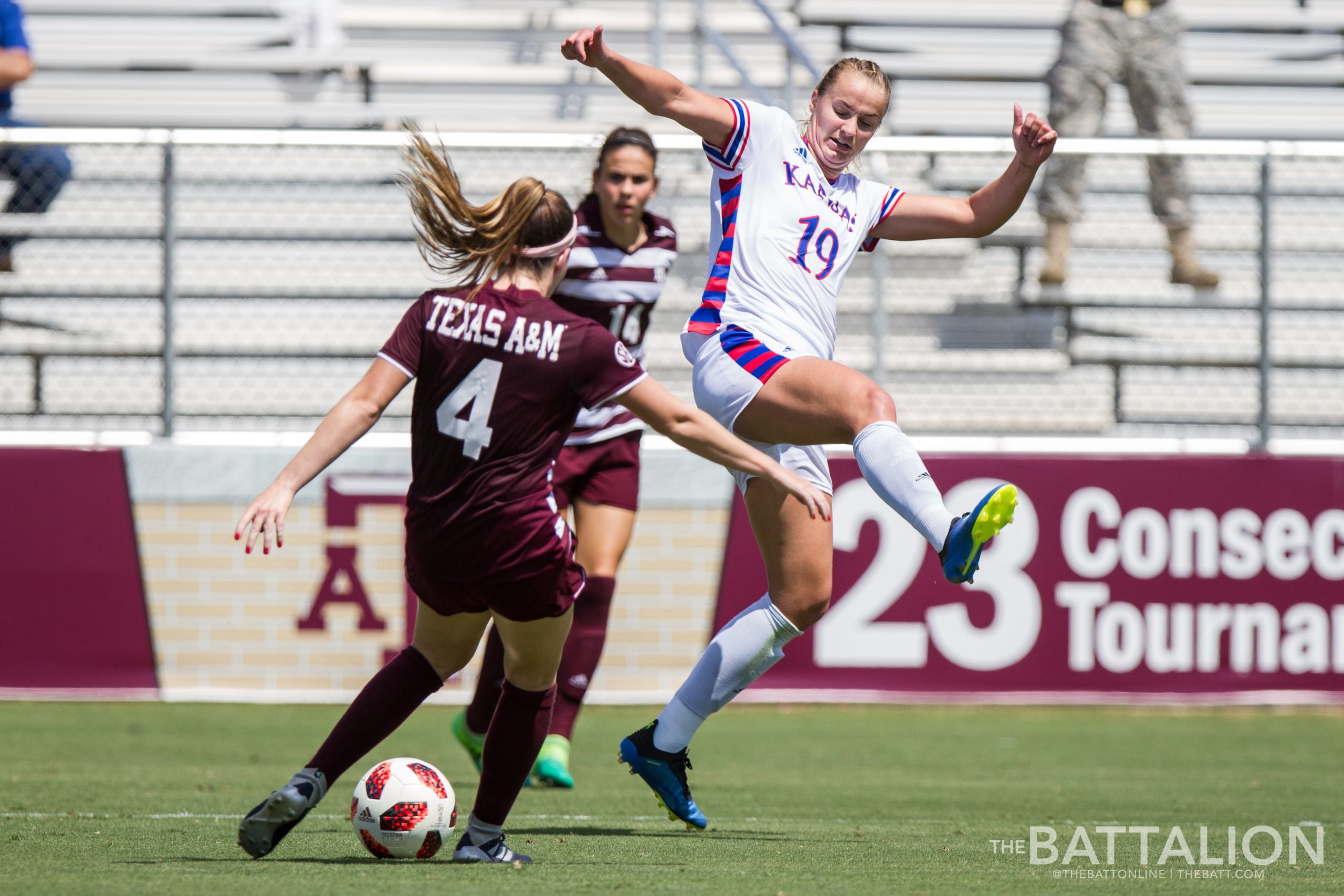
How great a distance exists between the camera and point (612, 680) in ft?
26.8

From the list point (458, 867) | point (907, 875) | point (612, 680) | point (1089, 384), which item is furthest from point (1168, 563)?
point (458, 867)

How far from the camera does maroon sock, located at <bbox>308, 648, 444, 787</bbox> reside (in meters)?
3.76

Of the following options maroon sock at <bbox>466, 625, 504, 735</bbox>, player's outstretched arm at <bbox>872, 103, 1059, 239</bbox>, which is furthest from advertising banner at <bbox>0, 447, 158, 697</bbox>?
player's outstretched arm at <bbox>872, 103, 1059, 239</bbox>

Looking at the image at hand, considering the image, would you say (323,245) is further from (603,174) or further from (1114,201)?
(1114,201)

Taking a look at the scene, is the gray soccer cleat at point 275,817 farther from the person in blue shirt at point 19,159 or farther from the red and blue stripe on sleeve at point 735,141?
the person in blue shirt at point 19,159

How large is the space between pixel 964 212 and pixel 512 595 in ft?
6.54

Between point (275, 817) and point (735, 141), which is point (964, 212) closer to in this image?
point (735, 141)

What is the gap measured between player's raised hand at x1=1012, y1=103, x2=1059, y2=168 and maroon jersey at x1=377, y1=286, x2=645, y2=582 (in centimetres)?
160

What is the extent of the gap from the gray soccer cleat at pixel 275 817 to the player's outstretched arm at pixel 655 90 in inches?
75.7

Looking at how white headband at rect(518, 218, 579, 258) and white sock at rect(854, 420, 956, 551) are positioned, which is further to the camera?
white sock at rect(854, 420, 956, 551)

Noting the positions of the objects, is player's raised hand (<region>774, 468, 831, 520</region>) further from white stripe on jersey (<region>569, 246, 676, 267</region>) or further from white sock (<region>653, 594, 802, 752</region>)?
white stripe on jersey (<region>569, 246, 676, 267</region>)

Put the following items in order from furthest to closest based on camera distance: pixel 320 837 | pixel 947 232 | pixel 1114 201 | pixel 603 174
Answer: pixel 1114 201 < pixel 603 174 < pixel 947 232 < pixel 320 837

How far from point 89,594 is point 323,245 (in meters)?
2.56

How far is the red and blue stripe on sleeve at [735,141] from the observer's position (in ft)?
14.7
